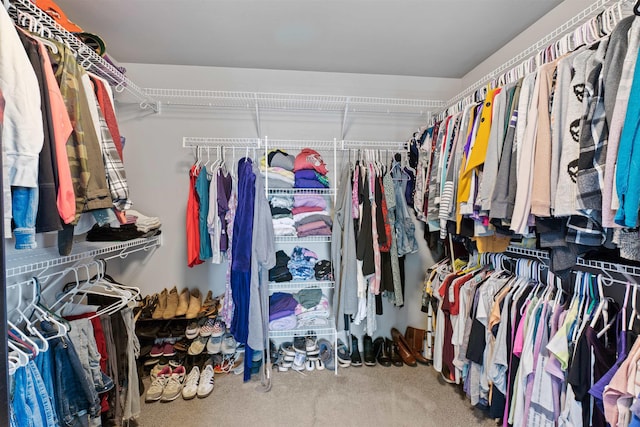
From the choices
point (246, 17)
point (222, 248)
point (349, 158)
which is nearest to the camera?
point (246, 17)

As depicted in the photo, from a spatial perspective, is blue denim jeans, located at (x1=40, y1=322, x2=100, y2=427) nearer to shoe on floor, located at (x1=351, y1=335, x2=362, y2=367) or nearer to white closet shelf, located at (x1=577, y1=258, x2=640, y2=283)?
shoe on floor, located at (x1=351, y1=335, x2=362, y2=367)

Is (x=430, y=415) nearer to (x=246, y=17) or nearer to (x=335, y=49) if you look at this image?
(x=335, y=49)

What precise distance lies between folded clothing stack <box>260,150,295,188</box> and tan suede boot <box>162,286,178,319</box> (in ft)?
3.74

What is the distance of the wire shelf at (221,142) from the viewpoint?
2.14 m

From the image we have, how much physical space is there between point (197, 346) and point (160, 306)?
1.37 feet

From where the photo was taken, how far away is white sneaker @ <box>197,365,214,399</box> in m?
1.79

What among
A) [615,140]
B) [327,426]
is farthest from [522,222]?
[327,426]

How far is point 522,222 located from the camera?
3.42 feet

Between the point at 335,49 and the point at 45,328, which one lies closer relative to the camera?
the point at 45,328

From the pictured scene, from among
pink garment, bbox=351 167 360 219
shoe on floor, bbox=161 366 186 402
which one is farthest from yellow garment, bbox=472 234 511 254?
shoe on floor, bbox=161 366 186 402

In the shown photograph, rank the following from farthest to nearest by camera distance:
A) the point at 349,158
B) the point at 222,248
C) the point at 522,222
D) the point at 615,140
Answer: the point at 349,158, the point at 222,248, the point at 522,222, the point at 615,140

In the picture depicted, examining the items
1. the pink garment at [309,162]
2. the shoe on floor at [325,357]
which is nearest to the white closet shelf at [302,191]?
the pink garment at [309,162]

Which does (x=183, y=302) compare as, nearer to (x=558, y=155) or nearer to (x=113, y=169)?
(x=113, y=169)

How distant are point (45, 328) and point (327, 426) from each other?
144cm
